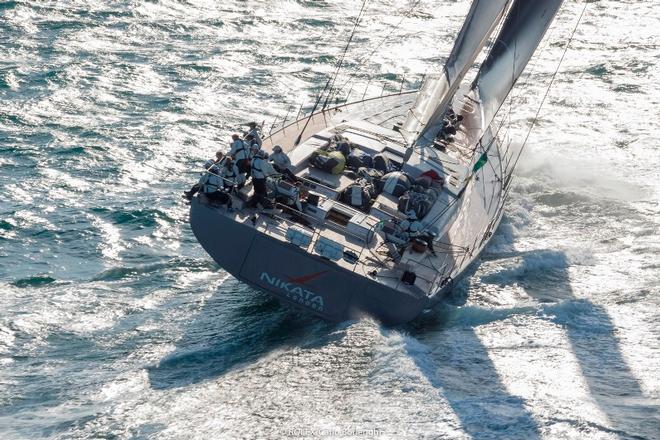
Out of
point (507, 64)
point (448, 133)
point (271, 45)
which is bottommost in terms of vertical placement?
point (271, 45)

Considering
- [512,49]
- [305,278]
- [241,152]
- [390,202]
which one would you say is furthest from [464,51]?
[305,278]

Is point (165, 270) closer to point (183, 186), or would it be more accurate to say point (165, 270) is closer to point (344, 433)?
point (183, 186)

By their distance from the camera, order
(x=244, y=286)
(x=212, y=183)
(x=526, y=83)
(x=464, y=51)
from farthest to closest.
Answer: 1. (x=526, y=83)
2. (x=464, y=51)
3. (x=244, y=286)
4. (x=212, y=183)

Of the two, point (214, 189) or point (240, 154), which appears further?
point (240, 154)

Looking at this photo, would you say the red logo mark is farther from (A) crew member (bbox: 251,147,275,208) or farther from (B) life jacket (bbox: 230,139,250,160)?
(B) life jacket (bbox: 230,139,250,160)

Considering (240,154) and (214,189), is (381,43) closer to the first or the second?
(240,154)

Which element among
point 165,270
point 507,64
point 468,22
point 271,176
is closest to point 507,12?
point 507,64

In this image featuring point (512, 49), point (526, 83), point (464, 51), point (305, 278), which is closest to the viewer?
point (305, 278)
